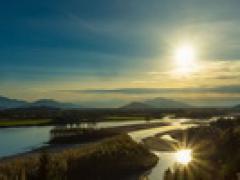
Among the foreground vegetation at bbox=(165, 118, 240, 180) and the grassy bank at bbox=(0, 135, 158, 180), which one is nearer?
the foreground vegetation at bbox=(165, 118, 240, 180)

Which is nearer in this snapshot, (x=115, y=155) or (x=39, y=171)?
(x=39, y=171)

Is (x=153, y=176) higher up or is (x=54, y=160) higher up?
(x=54, y=160)

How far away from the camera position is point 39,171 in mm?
28188

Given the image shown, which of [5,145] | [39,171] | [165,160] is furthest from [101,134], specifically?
[39,171]

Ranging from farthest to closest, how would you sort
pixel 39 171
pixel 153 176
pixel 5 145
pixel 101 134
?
pixel 101 134, pixel 5 145, pixel 153 176, pixel 39 171

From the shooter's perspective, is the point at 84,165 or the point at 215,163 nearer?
the point at 84,165

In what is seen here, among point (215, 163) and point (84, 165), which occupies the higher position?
point (84, 165)

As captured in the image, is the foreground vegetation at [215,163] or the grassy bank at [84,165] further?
the grassy bank at [84,165]

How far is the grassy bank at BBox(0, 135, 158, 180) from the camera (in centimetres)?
2988

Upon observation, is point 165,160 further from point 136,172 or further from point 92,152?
point 92,152

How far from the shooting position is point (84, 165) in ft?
119

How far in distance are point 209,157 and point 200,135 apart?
28318 mm

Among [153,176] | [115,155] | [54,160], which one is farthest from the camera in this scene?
[115,155]

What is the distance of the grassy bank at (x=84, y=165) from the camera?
29.9m
